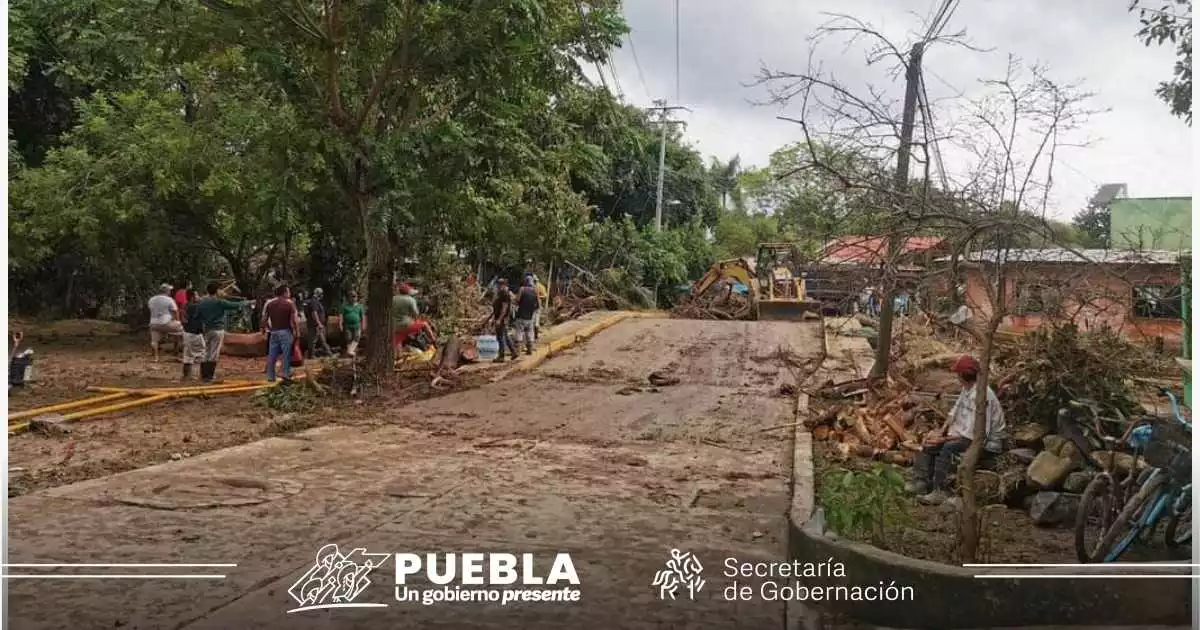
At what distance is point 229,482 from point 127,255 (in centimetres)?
1132

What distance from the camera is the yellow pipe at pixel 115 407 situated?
27.4ft

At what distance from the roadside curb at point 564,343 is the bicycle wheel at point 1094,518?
798 centimetres

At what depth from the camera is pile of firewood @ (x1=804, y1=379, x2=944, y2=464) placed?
761 cm

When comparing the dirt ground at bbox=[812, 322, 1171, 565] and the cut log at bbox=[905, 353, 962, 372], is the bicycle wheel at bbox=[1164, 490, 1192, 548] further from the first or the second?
the cut log at bbox=[905, 353, 962, 372]

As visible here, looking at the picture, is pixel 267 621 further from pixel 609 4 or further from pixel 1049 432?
pixel 1049 432

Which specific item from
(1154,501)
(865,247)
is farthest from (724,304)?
(1154,501)

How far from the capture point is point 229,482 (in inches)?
232

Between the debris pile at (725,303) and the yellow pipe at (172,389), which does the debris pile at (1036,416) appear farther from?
the debris pile at (725,303)

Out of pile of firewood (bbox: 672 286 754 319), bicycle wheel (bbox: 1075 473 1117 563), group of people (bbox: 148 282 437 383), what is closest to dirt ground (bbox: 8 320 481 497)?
group of people (bbox: 148 282 437 383)

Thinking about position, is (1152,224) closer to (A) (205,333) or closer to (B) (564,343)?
(A) (205,333)

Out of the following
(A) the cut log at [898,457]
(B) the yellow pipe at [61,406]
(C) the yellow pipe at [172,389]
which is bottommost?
(A) the cut log at [898,457]

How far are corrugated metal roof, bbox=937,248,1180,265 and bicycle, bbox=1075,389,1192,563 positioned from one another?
671 millimetres

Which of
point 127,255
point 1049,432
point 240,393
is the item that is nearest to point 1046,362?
point 1049,432

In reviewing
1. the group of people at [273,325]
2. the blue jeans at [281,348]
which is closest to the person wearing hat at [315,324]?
the group of people at [273,325]
